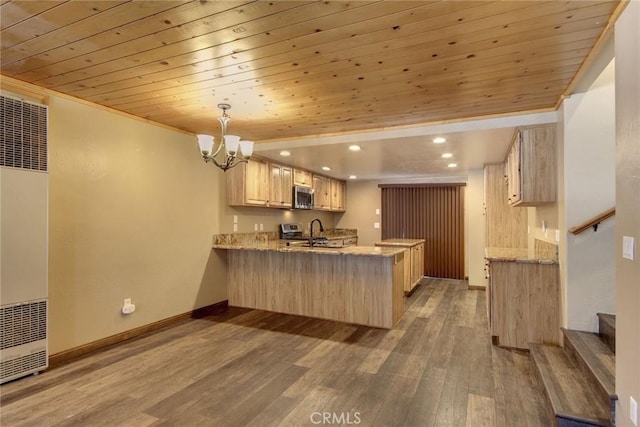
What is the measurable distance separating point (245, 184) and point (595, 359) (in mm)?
4066

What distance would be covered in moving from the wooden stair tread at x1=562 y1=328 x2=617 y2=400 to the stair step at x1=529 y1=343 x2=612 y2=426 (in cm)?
11

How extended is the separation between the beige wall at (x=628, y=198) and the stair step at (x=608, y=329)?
84cm

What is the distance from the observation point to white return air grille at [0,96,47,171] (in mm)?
2475

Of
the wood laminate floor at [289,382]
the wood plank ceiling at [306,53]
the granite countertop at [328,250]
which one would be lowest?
the wood laminate floor at [289,382]

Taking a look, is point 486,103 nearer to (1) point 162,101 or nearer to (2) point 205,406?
→ (1) point 162,101

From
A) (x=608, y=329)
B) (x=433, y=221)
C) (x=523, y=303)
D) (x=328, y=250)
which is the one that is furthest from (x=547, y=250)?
(x=433, y=221)

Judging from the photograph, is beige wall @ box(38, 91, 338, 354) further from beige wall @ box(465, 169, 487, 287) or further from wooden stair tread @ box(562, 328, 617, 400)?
beige wall @ box(465, 169, 487, 287)

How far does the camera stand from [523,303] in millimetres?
3271

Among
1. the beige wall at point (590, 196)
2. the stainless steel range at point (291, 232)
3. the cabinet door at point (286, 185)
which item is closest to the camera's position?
the beige wall at point (590, 196)

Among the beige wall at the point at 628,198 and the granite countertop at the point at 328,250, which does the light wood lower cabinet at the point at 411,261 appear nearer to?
the granite countertop at the point at 328,250

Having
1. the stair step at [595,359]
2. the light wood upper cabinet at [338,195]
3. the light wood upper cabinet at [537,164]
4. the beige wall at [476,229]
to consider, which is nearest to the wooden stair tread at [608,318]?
the stair step at [595,359]

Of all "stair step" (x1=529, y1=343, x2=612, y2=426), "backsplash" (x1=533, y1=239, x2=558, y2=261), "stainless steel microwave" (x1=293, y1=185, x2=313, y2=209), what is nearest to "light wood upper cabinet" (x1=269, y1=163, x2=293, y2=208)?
"stainless steel microwave" (x1=293, y1=185, x2=313, y2=209)

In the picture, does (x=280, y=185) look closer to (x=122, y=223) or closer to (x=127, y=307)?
(x=122, y=223)

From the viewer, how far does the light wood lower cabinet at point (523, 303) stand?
10.4 ft
